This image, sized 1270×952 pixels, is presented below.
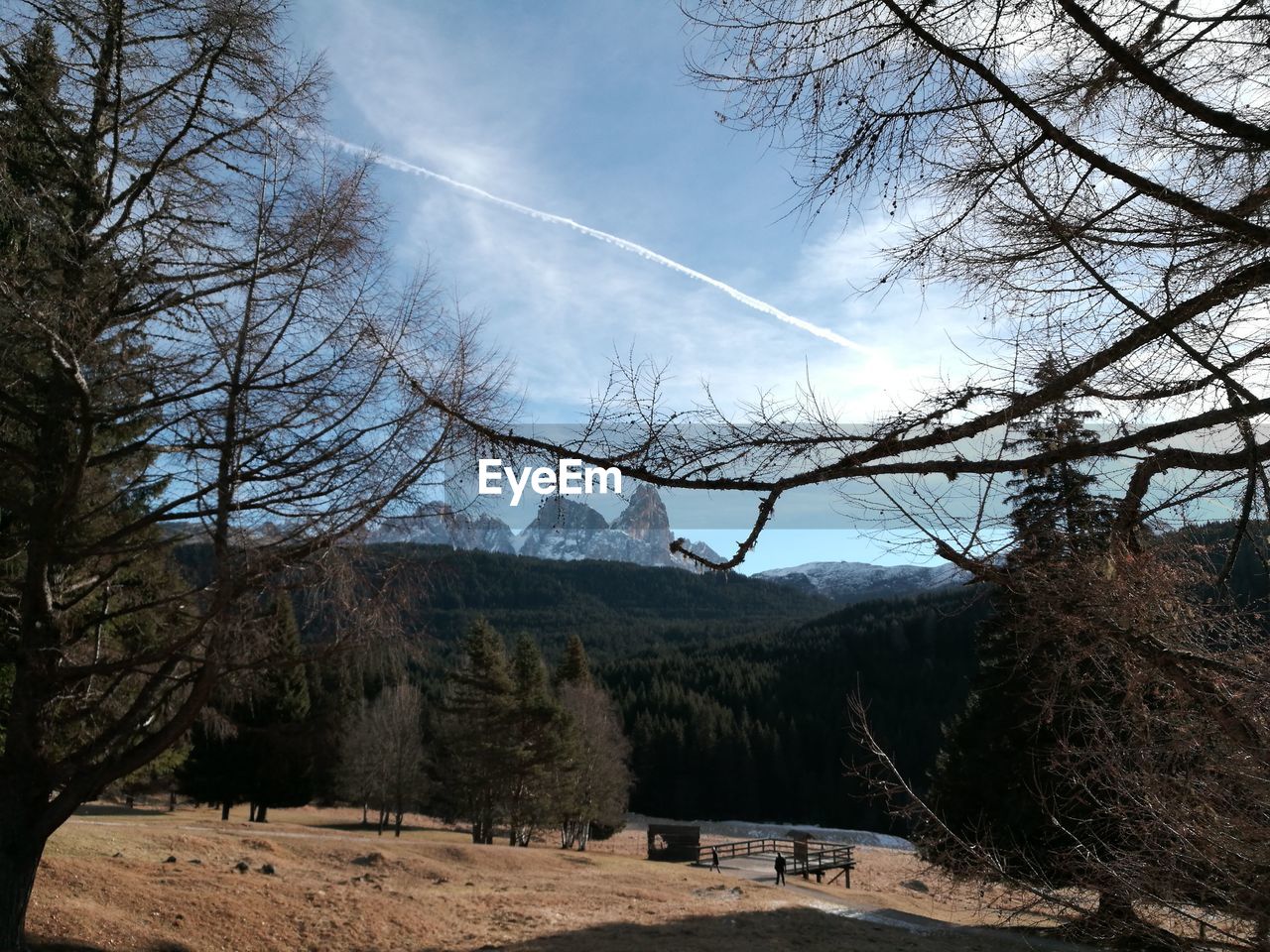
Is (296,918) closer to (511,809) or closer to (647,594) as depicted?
(511,809)

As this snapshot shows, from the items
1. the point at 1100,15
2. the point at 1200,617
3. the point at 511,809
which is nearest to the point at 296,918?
the point at 1200,617

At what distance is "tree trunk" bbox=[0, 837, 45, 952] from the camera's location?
21.7ft

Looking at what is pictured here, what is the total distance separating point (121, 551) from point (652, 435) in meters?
5.23

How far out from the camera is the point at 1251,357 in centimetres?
300

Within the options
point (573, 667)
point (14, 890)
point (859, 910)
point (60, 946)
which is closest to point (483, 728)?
point (573, 667)

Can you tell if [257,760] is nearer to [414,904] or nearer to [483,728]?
[483,728]

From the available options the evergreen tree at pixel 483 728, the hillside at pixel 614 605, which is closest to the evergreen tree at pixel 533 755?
the evergreen tree at pixel 483 728

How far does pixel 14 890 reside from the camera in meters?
6.68

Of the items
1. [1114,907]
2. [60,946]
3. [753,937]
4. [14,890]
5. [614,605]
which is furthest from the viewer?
[614,605]

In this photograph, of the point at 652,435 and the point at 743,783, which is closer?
the point at 652,435

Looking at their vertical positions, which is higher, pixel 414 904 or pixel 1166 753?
pixel 1166 753

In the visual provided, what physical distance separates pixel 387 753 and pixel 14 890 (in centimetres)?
3551

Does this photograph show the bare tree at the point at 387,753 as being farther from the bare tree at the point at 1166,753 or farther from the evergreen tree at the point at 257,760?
the bare tree at the point at 1166,753

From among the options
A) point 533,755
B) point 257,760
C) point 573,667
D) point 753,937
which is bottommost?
point 753,937
